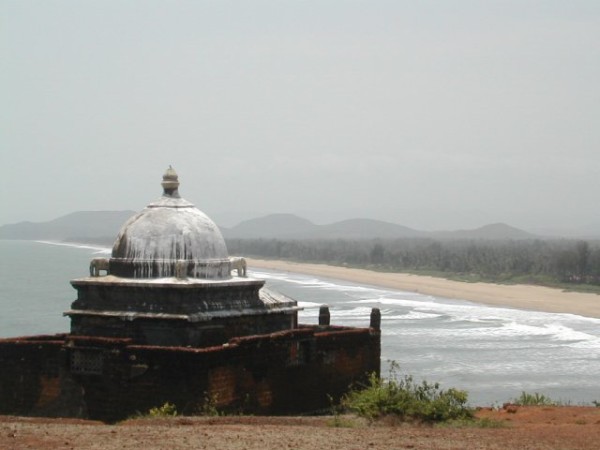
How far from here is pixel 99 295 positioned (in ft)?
54.0

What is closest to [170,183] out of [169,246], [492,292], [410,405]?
[169,246]

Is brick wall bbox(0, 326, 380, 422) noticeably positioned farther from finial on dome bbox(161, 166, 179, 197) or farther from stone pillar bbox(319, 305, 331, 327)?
finial on dome bbox(161, 166, 179, 197)

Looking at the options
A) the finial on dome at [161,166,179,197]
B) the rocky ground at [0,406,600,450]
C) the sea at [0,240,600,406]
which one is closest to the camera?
the rocky ground at [0,406,600,450]

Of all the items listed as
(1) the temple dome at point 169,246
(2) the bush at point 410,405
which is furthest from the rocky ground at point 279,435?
(1) the temple dome at point 169,246

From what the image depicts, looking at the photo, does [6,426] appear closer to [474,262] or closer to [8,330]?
[8,330]

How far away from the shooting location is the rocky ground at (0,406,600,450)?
11133 millimetres

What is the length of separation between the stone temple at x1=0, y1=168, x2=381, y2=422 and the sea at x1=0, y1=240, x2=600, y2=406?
184 centimetres

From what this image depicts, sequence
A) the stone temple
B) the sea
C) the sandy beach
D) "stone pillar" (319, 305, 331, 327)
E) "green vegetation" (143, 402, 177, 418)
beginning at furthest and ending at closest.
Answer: the sandy beach
the sea
"stone pillar" (319, 305, 331, 327)
the stone temple
"green vegetation" (143, 402, 177, 418)

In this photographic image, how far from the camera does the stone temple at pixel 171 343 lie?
14.8 m

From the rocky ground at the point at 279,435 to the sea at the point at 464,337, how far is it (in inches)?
140

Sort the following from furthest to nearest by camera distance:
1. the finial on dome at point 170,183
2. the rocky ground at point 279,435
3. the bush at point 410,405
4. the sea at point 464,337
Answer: the sea at point 464,337, the finial on dome at point 170,183, the bush at point 410,405, the rocky ground at point 279,435

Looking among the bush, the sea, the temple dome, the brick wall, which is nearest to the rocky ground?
the bush

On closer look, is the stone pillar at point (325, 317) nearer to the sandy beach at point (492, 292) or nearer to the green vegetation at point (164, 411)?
the green vegetation at point (164, 411)

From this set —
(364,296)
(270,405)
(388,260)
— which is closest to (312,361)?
(270,405)
